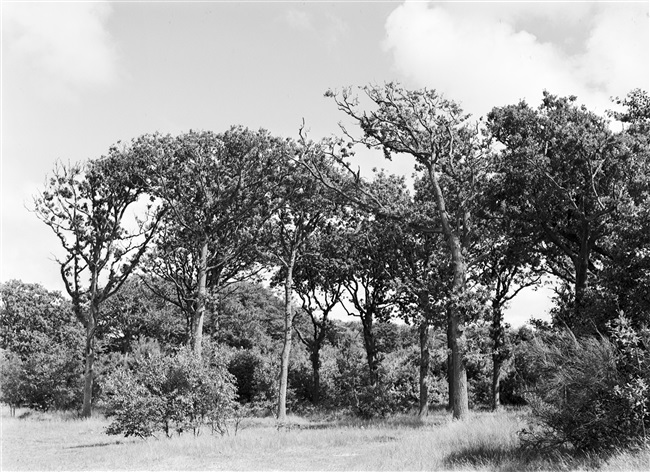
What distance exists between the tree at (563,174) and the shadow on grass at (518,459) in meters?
7.09

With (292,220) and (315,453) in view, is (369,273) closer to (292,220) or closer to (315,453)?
(292,220)

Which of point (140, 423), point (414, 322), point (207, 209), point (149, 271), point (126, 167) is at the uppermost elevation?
point (126, 167)

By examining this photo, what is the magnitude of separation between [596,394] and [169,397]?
14028 millimetres

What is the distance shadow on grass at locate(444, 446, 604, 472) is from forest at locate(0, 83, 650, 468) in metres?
0.32

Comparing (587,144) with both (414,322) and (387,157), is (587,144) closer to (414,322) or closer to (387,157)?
(387,157)

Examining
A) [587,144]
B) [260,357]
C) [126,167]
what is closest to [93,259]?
[126,167]

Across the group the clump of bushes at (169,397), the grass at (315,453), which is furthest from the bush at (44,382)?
the clump of bushes at (169,397)

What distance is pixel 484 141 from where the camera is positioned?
23422 mm

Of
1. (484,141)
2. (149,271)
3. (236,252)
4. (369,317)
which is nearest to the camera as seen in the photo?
(484,141)

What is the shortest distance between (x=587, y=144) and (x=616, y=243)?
593cm

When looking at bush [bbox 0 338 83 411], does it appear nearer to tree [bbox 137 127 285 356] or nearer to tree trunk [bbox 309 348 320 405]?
tree [bbox 137 127 285 356]

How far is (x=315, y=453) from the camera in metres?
17.0

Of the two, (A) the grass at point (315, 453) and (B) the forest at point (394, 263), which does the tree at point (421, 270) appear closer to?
(B) the forest at point (394, 263)

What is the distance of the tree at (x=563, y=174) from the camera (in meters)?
20.2
